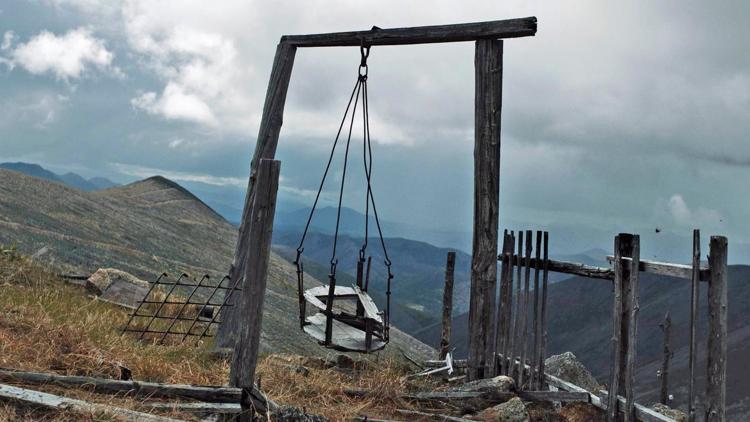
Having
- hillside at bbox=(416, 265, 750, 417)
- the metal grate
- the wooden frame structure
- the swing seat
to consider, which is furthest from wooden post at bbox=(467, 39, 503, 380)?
hillside at bbox=(416, 265, 750, 417)

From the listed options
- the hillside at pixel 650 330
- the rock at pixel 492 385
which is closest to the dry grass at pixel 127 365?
the rock at pixel 492 385

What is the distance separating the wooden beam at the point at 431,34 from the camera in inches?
298

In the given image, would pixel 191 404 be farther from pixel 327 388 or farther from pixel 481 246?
pixel 481 246

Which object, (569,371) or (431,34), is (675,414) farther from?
(431,34)

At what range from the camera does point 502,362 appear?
26.4 ft

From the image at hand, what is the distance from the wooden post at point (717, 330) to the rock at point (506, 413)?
168 centimetres

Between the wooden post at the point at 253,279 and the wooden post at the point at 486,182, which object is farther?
the wooden post at the point at 486,182

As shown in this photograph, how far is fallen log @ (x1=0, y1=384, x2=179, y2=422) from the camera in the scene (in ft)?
14.3

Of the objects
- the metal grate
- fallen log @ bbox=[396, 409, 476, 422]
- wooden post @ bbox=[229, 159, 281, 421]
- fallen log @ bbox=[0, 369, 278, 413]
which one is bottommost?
fallen log @ bbox=[396, 409, 476, 422]

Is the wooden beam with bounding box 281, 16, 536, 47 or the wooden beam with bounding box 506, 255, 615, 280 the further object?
the wooden beam with bounding box 281, 16, 536, 47

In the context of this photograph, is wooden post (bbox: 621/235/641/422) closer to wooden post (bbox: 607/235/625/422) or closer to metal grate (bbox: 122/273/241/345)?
wooden post (bbox: 607/235/625/422)

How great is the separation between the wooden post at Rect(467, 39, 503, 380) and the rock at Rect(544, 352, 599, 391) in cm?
433

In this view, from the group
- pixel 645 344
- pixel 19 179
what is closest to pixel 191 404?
pixel 19 179

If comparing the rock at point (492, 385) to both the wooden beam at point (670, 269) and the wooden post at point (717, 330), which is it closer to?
the wooden beam at point (670, 269)
